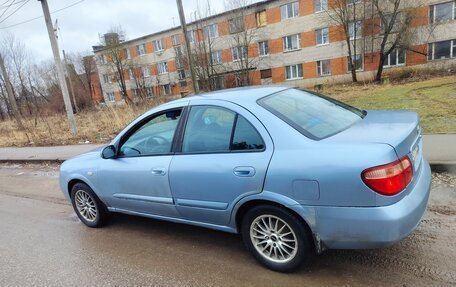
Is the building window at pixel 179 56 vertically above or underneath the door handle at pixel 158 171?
above

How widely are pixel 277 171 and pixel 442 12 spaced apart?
30557mm

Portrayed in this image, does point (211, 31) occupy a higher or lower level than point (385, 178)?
higher

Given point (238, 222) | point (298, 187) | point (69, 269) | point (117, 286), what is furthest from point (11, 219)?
point (298, 187)

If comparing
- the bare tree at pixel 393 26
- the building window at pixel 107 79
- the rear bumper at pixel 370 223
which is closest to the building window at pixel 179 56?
the building window at pixel 107 79

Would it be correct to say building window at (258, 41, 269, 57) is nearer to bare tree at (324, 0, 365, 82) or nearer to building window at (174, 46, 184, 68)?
bare tree at (324, 0, 365, 82)

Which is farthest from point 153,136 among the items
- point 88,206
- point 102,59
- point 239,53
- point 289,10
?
point 102,59

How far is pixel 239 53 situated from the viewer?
109 ft

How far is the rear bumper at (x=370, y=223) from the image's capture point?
234cm

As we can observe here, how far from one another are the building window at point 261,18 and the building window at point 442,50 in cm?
1508

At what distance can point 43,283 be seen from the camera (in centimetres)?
320

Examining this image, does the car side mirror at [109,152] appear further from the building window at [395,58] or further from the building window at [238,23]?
the building window at [238,23]

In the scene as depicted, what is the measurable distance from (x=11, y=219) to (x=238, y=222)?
4157 mm

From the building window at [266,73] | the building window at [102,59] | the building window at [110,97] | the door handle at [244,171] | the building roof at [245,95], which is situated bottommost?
the building window at [110,97]

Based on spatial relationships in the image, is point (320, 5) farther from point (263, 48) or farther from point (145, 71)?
point (145, 71)
